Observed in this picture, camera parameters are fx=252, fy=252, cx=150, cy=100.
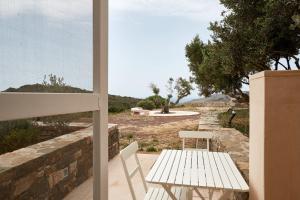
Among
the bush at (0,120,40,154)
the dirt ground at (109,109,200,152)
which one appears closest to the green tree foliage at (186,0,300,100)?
the dirt ground at (109,109,200,152)

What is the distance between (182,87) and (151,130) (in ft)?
14.4

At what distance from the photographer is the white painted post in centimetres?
106

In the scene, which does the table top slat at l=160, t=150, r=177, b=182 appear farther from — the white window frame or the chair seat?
the white window frame

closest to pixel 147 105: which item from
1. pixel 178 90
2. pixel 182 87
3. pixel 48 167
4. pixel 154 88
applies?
pixel 154 88

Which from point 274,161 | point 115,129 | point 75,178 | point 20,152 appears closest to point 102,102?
point 75,178

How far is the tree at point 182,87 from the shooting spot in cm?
1124

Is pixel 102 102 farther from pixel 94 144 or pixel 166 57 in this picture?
Answer: pixel 166 57

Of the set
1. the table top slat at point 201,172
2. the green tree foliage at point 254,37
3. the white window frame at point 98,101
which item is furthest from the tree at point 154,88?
the white window frame at point 98,101

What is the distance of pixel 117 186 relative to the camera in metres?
3.32

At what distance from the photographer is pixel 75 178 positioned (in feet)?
3.11

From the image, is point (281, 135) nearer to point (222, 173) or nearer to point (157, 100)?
point (222, 173)

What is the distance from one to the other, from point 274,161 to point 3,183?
3.97 ft

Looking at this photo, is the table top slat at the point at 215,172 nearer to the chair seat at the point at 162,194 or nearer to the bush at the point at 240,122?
the chair seat at the point at 162,194

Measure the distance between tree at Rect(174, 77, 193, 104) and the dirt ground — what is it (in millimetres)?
2265
